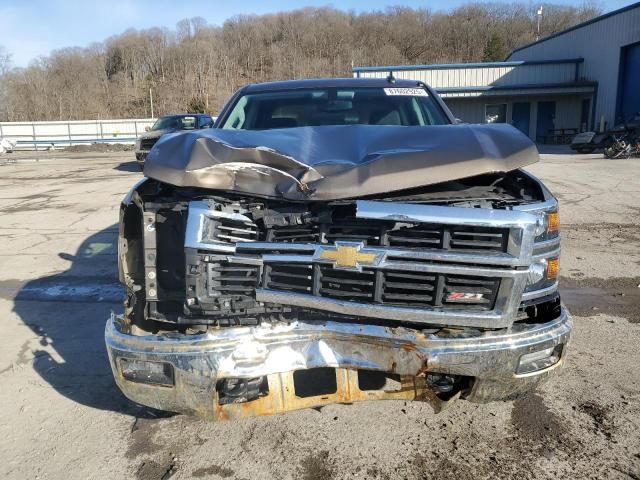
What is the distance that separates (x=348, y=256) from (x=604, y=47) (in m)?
31.1

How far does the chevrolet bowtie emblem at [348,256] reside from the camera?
2264mm

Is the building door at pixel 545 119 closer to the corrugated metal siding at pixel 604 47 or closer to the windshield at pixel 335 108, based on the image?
the corrugated metal siding at pixel 604 47

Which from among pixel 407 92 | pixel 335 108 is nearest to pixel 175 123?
pixel 335 108

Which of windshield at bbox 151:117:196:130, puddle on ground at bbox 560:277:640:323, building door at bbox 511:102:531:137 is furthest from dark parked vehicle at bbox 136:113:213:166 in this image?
building door at bbox 511:102:531:137

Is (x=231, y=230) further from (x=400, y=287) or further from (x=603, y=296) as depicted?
(x=603, y=296)

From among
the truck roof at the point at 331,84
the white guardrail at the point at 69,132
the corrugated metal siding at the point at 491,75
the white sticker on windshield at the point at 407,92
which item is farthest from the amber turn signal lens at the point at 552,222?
the white guardrail at the point at 69,132

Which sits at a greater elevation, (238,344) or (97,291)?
(238,344)

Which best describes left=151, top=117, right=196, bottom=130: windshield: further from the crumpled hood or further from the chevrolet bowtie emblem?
the chevrolet bowtie emblem

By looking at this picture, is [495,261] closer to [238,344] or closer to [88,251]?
[238,344]

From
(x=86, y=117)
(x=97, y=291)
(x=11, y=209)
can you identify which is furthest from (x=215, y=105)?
(x=97, y=291)

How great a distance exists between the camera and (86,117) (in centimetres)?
6344

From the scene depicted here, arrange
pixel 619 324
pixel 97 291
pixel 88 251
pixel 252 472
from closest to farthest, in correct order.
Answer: pixel 252 472 → pixel 619 324 → pixel 97 291 → pixel 88 251

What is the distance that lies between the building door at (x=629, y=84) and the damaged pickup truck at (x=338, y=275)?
26.3 m

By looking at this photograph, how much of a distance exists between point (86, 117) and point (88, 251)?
63668 millimetres
